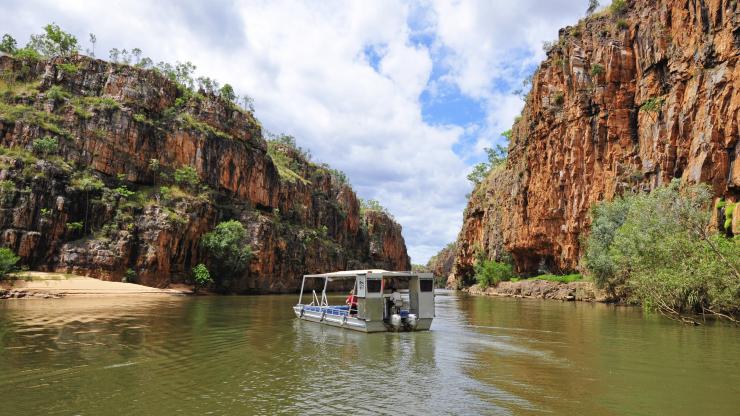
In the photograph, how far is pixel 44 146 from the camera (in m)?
76.9

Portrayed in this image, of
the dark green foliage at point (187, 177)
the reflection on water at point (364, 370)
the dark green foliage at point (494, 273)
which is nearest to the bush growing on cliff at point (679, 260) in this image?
the reflection on water at point (364, 370)

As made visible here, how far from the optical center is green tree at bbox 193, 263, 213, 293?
267 feet

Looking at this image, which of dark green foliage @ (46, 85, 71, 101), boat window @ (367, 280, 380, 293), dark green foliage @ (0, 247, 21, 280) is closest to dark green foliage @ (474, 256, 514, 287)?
boat window @ (367, 280, 380, 293)

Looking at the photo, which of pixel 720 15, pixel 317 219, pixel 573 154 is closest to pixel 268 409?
pixel 720 15

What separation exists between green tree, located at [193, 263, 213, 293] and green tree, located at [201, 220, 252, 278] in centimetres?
380

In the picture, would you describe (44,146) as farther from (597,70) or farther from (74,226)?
(597,70)

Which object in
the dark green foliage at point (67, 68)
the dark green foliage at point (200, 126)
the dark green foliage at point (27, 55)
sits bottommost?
the dark green foliage at point (200, 126)

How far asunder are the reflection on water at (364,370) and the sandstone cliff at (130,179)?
48.2 m

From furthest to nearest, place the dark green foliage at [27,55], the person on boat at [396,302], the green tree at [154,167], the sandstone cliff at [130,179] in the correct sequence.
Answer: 1. the dark green foliage at [27,55]
2. the green tree at [154,167]
3. the sandstone cliff at [130,179]
4. the person on boat at [396,302]

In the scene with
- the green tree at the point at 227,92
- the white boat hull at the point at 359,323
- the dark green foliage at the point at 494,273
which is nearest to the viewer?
the white boat hull at the point at 359,323

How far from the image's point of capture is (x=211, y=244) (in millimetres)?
86188

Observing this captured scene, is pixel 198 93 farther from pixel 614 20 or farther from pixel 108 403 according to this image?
pixel 108 403

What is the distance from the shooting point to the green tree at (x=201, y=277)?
267 ft

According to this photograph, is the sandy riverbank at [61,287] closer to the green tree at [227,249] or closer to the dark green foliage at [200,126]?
the green tree at [227,249]
